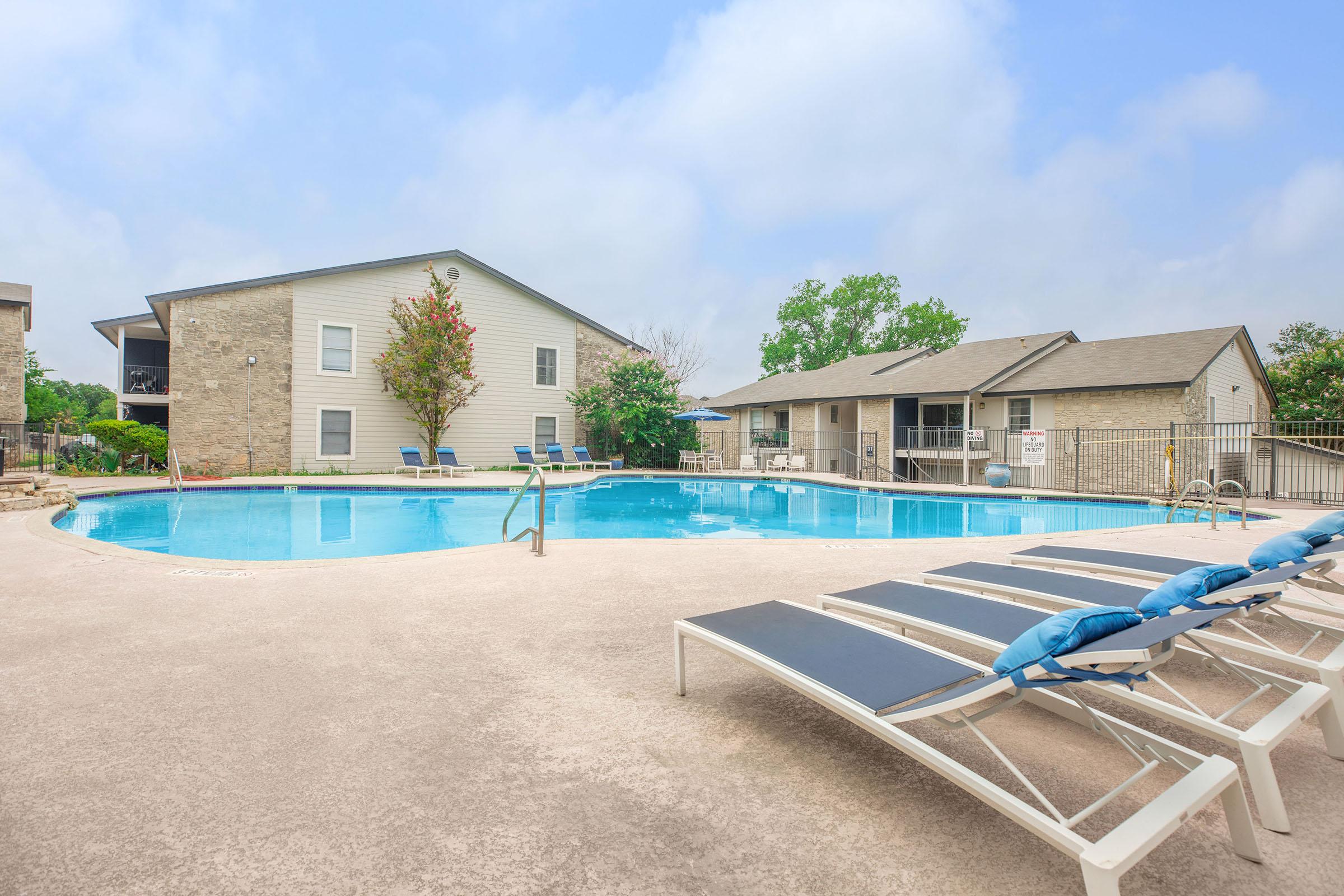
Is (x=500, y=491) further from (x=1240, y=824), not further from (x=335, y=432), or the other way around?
(x=1240, y=824)

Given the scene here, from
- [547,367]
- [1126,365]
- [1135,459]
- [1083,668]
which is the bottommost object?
[1083,668]

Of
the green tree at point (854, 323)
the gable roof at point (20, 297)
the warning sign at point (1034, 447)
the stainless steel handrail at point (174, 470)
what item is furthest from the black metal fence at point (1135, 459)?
the gable roof at point (20, 297)

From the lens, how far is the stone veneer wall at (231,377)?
16875 mm

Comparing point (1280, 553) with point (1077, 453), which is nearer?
point (1280, 553)

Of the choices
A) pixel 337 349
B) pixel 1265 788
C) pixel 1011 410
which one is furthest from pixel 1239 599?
pixel 337 349

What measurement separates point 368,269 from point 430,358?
140 inches

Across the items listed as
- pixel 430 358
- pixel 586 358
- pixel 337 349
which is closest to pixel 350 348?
pixel 337 349

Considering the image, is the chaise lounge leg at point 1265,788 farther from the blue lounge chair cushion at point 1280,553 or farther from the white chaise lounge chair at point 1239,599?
the blue lounge chair cushion at point 1280,553

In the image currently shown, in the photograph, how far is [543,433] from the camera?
2184 centimetres

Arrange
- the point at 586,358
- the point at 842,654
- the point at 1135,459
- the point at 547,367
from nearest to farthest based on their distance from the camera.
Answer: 1. the point at 842,654
2. the point at 1135,459
3. the point at 547,367
4. the point at 586,358

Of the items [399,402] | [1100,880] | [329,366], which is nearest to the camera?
[1100,880]

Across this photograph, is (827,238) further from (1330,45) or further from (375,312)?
(375,312)

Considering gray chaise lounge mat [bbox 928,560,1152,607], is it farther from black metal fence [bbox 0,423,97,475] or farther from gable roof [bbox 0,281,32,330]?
gable roof [bbox 0,281,32,330]

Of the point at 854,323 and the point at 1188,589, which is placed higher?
the point at 854,323
